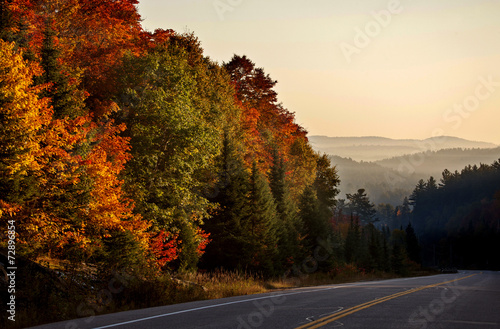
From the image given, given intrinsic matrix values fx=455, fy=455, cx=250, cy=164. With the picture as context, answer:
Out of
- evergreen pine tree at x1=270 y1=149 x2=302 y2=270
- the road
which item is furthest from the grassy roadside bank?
evergreen pine tree at x1=270 y1=149 x2=302 y2=270

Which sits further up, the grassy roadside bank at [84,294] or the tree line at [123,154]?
the tree line at [123,154]

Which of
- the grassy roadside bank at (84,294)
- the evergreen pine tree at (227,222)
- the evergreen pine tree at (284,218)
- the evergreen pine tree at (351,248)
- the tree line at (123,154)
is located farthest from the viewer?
the evergreen pine tree at (351,248)

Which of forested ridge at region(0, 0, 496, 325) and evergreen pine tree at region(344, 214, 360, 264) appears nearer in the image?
forested ridge at region(0, 0, 496, 325)

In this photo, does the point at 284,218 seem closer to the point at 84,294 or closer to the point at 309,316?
the point at 84,294

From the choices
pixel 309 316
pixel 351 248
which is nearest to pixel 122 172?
pixel 309 316

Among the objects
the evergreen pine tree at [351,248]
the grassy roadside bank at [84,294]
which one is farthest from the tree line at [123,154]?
the evergreen pine tree at [351,248]

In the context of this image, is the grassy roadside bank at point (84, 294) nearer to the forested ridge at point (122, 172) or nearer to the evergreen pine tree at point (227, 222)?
the forested ridge at point (122, 172)

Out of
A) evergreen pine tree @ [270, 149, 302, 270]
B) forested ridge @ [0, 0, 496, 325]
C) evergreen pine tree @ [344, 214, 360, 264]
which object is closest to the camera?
forested ridge @ [0, 0, 496, 325]

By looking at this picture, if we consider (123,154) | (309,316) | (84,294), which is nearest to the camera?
(309,316)

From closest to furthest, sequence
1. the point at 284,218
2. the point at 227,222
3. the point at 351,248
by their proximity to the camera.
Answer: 1. the point at 227,222
2. the point at 284,218
3. the point at 351,248

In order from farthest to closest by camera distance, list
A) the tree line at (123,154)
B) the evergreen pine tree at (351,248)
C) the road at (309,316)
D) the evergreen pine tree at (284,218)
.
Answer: the evergreen pine tree at (351,248), the evergreen pine tree at (284,218), the tree line at (123,154), the road at (309,316)

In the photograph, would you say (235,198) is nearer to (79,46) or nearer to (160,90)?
(160,90)

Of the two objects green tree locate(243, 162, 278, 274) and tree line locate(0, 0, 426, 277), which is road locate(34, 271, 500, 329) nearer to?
tree line locate(0, 0, 426, 277)

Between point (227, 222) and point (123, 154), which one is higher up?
point (123, 154)
